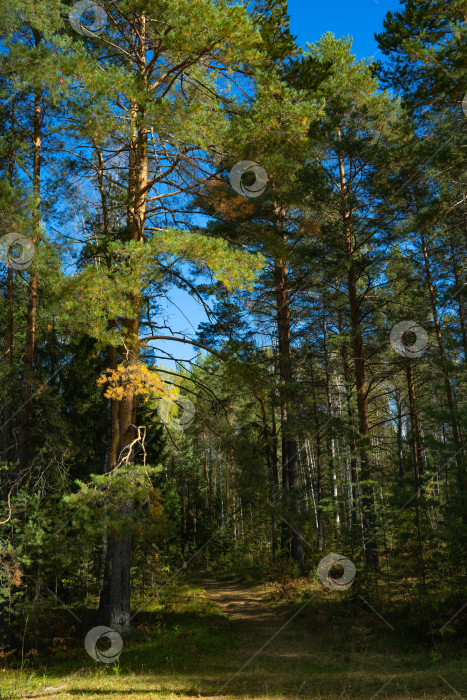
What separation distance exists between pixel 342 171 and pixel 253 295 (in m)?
4.53

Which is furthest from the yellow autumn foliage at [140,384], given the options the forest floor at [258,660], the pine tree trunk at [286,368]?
the pine tree trunk at [286,368]

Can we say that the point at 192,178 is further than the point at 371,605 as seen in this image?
No

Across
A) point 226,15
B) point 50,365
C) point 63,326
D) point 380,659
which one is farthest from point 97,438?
point 226,15

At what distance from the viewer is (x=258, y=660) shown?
8.24 m

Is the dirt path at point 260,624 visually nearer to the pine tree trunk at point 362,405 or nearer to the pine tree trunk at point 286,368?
the pine tree trunk at point 286,368

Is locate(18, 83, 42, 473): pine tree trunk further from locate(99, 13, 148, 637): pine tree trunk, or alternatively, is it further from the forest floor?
the forest floor

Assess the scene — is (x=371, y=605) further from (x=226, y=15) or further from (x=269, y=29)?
(x=269, y=29)

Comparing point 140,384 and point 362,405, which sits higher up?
point 362,405

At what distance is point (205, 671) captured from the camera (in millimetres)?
7445

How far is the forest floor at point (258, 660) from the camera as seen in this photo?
6.25m

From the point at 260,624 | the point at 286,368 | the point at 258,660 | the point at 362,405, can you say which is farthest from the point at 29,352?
the point at 362,405

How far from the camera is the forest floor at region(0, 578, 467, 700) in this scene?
6250 mm

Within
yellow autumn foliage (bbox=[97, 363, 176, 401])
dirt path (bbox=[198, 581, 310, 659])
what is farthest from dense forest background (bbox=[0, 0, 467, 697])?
dirt path (bbox=[198, 581, 310, 659])

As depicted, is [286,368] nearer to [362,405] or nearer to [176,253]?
[362,405]
